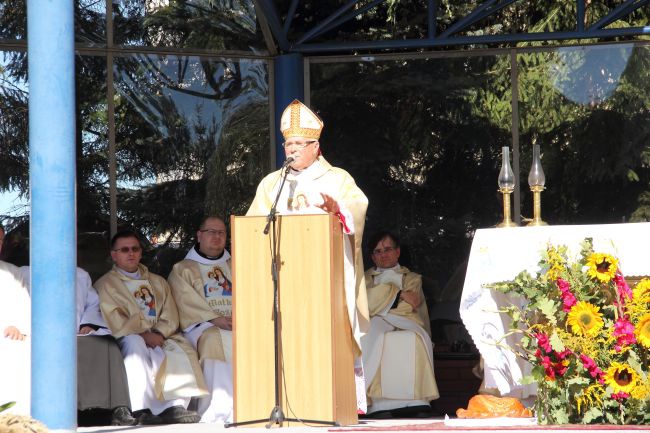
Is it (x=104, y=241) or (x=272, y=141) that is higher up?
(x=272, y=141)

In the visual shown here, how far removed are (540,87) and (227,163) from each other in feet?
8.50

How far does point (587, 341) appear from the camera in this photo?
6.69 meters

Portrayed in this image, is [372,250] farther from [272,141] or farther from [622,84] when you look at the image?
[622,84]

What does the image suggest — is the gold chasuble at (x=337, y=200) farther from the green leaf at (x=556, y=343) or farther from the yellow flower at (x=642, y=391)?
the yellow flower at (x=642, y=391)

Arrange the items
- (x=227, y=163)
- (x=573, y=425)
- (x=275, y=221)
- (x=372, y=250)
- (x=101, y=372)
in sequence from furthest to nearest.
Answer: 1. (x=227, y=163)
2. (x=372, y=250)
3. (x=101, y=372)
4. (x=275, y=221)
5. (x=573, y=425)

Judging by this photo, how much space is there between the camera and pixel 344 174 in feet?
26.0

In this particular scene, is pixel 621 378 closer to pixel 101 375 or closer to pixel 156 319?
pixel 101 375

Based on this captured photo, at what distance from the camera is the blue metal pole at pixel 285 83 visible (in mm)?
10672

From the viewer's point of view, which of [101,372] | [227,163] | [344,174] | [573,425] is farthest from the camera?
[227,163]

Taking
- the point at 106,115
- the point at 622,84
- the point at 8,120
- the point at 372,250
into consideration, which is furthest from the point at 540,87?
the point at 8,120

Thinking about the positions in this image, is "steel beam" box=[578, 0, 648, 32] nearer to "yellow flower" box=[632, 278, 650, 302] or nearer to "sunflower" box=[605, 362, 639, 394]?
"yellow flower" box=[632, 278, 650, 302]

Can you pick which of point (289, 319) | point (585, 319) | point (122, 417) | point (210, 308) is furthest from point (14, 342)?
point (585, 319)

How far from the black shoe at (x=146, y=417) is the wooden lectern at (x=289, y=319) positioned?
1736 millimetres

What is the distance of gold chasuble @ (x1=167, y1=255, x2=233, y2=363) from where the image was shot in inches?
365
